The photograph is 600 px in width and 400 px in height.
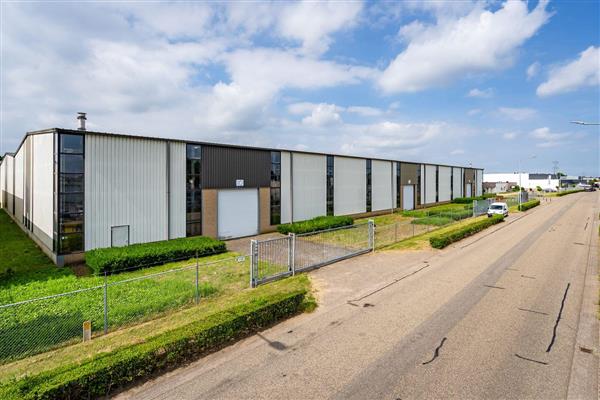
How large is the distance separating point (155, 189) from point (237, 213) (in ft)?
20.9

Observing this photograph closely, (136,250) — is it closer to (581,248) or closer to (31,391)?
(31,391)

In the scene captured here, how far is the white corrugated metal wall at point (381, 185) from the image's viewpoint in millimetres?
38500

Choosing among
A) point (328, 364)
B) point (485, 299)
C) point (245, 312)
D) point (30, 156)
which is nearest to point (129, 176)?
point (30, 156)

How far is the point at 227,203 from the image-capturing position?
23.3 meters

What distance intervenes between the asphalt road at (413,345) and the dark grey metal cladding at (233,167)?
36.6ft

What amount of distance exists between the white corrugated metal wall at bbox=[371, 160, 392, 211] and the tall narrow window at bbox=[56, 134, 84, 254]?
29.4 metres

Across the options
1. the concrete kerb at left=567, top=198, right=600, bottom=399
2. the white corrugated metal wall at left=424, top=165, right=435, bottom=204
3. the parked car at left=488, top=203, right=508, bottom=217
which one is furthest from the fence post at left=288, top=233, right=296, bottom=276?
the white corrugated metal wall at left=424, top=165, right=435, bottom=204

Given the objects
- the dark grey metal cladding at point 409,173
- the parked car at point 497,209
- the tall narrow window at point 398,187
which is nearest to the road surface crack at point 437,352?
the parked car at point 497,209

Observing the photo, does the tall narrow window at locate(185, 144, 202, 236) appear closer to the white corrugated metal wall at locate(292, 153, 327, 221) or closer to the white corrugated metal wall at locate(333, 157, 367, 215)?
the white corrugated metal wall at locate(292, 153, 327, 221)

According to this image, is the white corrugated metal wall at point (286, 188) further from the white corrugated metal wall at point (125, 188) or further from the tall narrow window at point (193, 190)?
the white corrugated metal wall at point (125, 188)

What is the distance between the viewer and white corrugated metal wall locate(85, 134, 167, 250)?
16.8 m

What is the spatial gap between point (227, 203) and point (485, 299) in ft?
56.1

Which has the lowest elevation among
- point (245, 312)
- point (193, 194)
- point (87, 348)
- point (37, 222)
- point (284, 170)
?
point (87, 348)

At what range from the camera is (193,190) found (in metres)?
21.3
